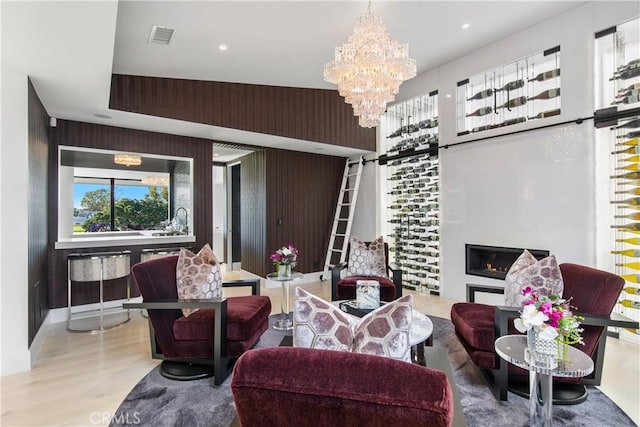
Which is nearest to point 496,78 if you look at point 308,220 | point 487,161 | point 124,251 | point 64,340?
point 487,161

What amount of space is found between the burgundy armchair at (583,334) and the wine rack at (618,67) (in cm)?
216

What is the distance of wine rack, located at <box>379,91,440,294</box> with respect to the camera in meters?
5.39

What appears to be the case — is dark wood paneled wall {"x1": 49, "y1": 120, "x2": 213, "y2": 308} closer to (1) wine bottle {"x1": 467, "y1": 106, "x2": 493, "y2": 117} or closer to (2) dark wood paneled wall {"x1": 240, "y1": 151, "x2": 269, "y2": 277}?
(2) dark wood paneled wall {"x1": 240, "y1": 151, "x2": 269, "y2": 277}

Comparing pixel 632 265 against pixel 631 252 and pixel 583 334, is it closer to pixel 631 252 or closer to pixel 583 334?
pixel 631 252

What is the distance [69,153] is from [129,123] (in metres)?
0.83

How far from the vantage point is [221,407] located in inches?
86.8

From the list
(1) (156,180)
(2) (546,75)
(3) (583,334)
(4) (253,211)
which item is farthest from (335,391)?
(4) (253,211)

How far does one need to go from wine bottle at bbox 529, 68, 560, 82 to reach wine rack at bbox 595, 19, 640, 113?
0.40 m

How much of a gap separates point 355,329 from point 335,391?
573mm

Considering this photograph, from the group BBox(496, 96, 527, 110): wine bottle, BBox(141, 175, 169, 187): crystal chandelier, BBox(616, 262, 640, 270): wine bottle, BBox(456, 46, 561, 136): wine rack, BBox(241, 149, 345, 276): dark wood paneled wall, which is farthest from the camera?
BBox(241, 149, 345, 276): dark wood paneled wall

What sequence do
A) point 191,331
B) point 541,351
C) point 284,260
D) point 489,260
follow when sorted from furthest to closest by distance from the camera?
point 489,260, point 284,260, point 191,331, point 541,351

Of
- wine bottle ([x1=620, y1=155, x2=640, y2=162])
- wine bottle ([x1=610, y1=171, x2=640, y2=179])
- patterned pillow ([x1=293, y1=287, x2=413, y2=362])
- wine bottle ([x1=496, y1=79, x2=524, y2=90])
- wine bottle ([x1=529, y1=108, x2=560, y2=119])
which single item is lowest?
patterned pillow ([x1=293, y1=287, x2=413, y2=362])

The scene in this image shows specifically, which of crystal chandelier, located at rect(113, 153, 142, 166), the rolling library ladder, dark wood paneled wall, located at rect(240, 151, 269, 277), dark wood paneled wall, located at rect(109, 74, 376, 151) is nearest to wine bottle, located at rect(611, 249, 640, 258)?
the rolling library ladder

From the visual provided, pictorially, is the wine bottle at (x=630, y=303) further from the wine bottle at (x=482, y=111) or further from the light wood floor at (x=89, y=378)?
the wine bottle at (x=482, y=111)
